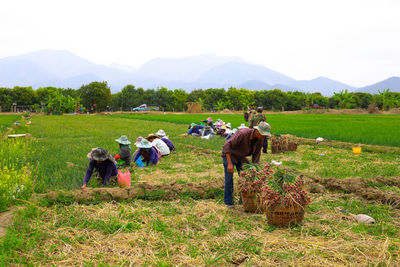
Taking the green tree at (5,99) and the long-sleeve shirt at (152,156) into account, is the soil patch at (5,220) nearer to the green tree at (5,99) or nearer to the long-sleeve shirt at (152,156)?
the long-sleeve shirt at (152,156)

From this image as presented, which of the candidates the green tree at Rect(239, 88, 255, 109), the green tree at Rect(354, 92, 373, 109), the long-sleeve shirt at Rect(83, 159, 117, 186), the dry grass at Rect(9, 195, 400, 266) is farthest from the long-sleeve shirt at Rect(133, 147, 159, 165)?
the green tree at Rect(354, 92, 373, 109)

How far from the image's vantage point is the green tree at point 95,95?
50.1 metres

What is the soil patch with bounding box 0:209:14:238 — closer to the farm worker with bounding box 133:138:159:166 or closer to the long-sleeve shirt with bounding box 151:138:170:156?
the farm worker with bounding box 133:138:159:166

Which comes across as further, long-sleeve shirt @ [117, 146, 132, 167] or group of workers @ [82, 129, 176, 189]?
long-sleeve shirt @ [117, 146, 132, 167]

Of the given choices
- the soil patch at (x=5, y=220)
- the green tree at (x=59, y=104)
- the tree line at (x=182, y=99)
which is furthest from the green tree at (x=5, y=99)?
the soil patch at (x=5, y=220)

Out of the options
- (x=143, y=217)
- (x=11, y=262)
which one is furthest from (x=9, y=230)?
(x=143, y=217)

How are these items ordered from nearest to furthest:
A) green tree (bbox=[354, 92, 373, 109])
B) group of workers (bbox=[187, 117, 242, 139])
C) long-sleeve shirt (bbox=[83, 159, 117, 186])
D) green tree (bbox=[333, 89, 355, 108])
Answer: long-sleeve shirt (bbox=[83, 159, 117, 186]), group of workers (bbox=[187, 117, 242, 139]), green tree (bbox=[333, 89, 355, 108]), green tree (bbox=[354, 92, 373, 109])

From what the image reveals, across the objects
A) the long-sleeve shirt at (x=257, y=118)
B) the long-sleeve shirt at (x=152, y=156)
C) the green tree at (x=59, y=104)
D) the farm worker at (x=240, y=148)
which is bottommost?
the long-sleeve shirt at (x=152, y=156)

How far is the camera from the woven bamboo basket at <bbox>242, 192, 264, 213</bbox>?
14.6 ft

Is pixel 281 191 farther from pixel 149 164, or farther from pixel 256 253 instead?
pixel 149 164

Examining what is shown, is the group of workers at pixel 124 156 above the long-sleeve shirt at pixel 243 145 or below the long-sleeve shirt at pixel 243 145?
below

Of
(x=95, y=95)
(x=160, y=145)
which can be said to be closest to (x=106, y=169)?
(x=160, y=145)

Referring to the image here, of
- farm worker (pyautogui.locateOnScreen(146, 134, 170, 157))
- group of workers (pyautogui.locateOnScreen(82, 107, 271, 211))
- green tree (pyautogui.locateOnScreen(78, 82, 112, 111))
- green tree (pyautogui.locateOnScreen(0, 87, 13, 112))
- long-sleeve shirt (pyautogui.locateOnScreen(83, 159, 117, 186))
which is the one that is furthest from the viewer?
green tree (pyautogui.locateOnScreen(78, 82, 112, 111))

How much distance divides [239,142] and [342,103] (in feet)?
185
